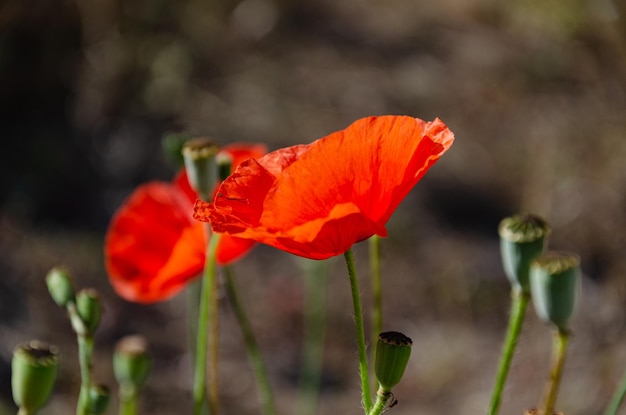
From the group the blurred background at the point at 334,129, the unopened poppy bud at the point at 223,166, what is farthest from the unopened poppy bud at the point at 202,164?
the blurred background at the point at 334,129

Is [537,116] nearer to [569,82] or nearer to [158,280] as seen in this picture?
[569,82]

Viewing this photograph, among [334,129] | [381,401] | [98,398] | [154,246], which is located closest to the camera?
[381,401]

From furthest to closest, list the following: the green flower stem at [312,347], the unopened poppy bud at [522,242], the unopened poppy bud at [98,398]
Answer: the green flower stem at [312,347]
the unopened poppy bud at [98,398]
the unopened poppy bud at [522,242]

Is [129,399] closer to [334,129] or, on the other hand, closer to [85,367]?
[85,367]

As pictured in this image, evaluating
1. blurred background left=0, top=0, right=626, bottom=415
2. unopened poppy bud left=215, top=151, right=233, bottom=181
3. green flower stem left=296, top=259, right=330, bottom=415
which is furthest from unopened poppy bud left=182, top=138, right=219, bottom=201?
blurred background left=0, top=0, right=626, bottom=415

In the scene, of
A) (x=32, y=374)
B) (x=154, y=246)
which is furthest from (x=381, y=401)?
(x=154, y=246)

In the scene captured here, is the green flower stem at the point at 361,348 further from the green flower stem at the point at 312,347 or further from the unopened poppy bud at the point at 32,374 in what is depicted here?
the green flower stem at the point at 312,347

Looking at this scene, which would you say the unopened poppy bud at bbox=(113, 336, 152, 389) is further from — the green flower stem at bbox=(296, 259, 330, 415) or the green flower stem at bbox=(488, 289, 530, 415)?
the green flower stem at bbox=(296, 259, 330, 415)
